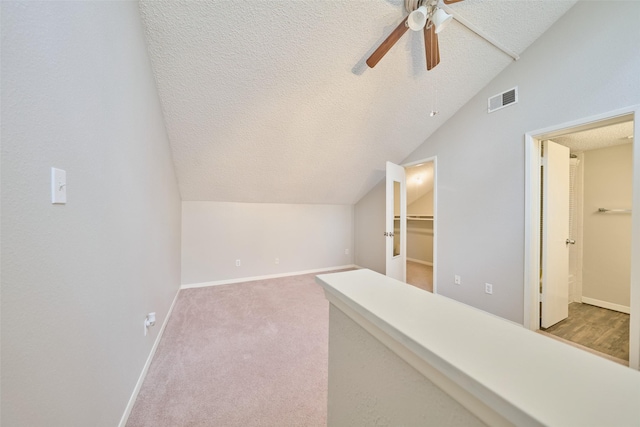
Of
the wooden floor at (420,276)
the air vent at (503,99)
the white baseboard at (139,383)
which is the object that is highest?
the air vent at (503,99)

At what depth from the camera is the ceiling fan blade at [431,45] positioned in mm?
1607

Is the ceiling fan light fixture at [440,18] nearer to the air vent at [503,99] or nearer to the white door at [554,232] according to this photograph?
the air vent at [503,99]

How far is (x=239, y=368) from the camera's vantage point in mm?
1706

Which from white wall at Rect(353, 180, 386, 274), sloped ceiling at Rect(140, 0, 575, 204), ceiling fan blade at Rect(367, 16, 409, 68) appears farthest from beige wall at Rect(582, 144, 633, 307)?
ceiling fan blade at Rect(367, 16, 409, 68)

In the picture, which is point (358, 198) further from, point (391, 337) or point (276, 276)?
point (391, 337)

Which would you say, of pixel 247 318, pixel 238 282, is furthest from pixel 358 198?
pixel 247 318

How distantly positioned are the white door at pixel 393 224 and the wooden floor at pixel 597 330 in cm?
164

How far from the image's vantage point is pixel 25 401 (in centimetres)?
65

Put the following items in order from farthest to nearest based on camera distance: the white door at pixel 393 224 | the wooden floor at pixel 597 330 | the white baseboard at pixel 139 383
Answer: the white door at pixel 393 224 → the wooden floor at pixel 597 330 → the white baseboard at pixel 139 383

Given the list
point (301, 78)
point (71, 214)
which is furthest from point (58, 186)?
point (301, 78)

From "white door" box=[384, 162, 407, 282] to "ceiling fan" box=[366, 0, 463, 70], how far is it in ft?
5.48

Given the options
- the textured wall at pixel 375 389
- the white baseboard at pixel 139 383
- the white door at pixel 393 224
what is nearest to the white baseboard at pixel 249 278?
the white baseboard at pixel 139 383

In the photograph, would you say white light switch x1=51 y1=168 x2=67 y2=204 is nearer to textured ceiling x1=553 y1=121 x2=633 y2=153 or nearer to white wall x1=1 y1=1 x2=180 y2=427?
white wall x1=1 y1=1 x2=180 y2=427

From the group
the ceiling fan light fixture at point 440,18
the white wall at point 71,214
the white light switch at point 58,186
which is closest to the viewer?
the white wall at point 71,214
